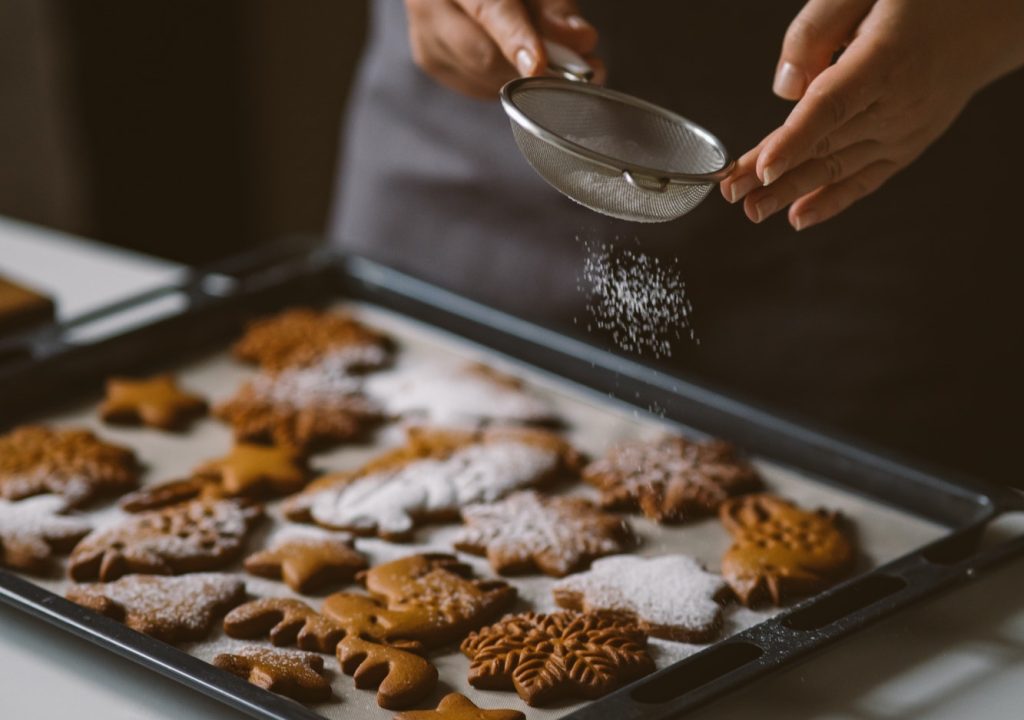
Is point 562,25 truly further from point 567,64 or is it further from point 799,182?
point 799,182

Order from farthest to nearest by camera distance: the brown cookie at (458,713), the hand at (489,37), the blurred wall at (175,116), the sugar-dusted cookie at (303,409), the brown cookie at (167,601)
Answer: the blurred wall at (175,116)
the sugar-dusted cookie at (303,409)
the hand at (489,37)
the brown cookie at (167,601)
the brown cookie at (458,713)

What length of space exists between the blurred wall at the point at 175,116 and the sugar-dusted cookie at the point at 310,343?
1382 mm

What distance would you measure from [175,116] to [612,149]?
1.93 metres

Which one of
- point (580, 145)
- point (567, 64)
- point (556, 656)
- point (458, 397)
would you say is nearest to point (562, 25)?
point (567, 64)

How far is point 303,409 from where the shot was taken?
4.14 ft

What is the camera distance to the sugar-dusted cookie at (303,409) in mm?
1229

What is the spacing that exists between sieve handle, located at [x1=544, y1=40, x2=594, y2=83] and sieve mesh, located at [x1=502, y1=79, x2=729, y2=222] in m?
0.02

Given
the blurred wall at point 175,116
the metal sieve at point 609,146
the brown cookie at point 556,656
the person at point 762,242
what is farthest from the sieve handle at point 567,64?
the blurred wall at point 175,116

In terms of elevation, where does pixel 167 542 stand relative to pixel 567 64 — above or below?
below

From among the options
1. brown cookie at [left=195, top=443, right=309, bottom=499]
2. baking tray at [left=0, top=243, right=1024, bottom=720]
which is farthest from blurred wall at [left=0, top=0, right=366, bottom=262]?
brown cookie at [left=195, top=443, right=309, bottom=499]

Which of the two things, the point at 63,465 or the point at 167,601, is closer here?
the point at 167,601

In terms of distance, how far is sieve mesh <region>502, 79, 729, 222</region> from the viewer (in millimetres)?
907

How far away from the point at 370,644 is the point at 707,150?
44cm

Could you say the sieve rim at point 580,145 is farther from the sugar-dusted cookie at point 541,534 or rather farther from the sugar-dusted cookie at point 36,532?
the sugar-dusted cookie at point 36,532
